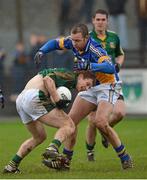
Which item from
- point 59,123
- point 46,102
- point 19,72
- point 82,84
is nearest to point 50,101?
point 46,102

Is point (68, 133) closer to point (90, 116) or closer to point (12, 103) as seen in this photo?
point (90, 116)

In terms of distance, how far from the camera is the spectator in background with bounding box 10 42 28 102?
2491 cm

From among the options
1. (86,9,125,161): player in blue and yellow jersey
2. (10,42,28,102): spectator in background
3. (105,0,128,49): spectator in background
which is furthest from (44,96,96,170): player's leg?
(105,0,128,49): spectator in background

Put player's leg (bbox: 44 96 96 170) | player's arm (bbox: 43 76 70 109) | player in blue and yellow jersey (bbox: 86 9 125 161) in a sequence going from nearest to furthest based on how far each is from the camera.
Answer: player's arm (bbox: 43 76 70 109)
player's leg (bbox: 44 96 96 170)
player in blue and yellow jersey (bbox: 86 9 125 161)

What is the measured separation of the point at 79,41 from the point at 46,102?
3.33 ft

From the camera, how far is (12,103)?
25.0 meters

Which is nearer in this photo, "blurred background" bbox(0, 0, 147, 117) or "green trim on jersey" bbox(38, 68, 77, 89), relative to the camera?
"green trim on jersey" bbox(38, 68, 77, 89)

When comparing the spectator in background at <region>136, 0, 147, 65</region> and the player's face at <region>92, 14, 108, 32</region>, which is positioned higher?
the player's face at <region>92, 14, 108, 32</region>

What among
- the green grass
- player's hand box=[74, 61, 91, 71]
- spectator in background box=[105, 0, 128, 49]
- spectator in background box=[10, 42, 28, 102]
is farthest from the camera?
spectator in background box=[105, 0, 128, 49]

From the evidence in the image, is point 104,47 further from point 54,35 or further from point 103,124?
point 54,35

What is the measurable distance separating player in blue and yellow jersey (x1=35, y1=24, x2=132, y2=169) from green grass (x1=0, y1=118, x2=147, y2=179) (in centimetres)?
26

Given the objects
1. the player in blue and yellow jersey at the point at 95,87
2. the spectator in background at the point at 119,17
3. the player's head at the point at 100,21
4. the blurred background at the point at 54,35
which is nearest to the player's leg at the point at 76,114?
the player in blue and yellow jersey at the point at 95,87

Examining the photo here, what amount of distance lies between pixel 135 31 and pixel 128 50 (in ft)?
2.16

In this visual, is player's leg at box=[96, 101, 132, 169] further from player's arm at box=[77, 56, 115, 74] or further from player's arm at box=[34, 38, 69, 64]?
player's arm at box=[34, 38, 69, 64]
